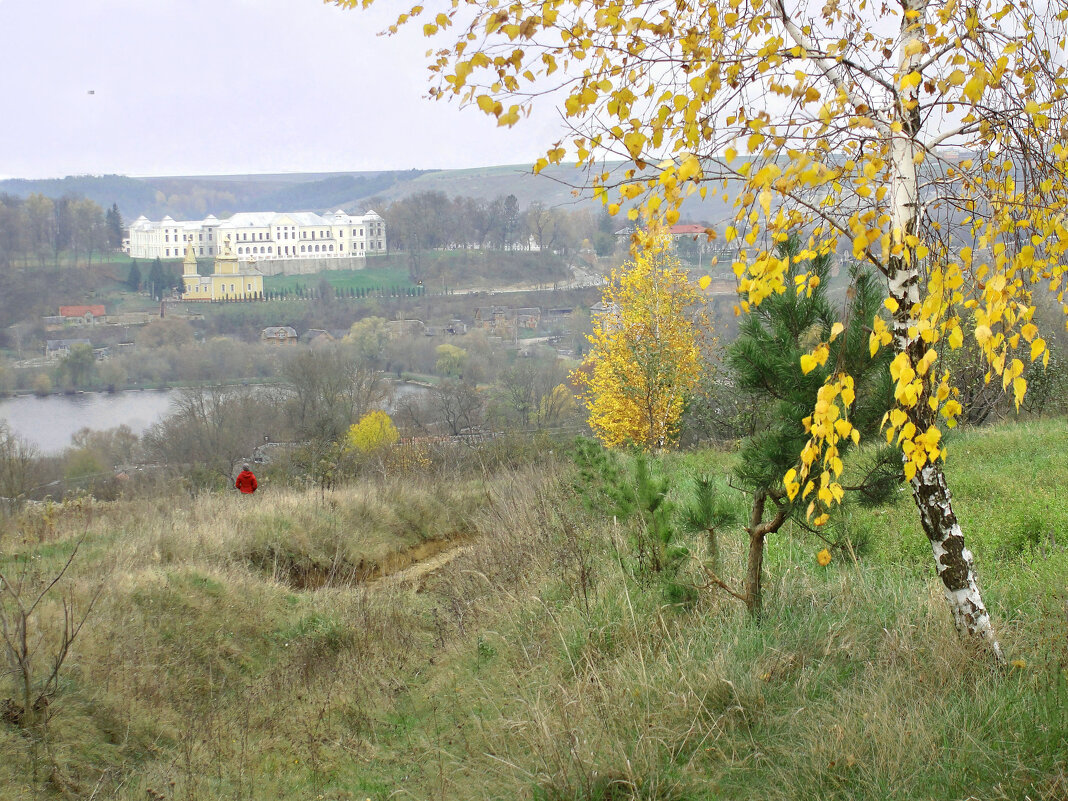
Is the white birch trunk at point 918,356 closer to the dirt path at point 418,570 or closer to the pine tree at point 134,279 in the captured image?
the dirt path at point 418,570

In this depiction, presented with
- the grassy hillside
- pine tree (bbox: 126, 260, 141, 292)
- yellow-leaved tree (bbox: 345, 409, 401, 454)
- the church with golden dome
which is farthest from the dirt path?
pine tree (bbox: 126, 260, 141, 292)

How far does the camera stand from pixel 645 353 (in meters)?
19.9

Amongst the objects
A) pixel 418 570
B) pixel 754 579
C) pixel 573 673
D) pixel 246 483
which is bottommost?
pixel 418 570

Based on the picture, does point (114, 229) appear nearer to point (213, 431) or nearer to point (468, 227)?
point (468, 227)

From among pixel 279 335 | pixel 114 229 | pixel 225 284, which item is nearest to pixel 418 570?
pixel 279 335

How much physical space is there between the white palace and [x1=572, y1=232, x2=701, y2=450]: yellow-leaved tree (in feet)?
324

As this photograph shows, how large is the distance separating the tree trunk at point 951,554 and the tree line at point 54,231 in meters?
103

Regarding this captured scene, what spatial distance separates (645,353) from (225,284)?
90.6 meters

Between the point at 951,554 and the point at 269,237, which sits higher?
the point at 269,237

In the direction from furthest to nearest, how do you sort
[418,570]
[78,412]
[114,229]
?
[114,229], [78,412], [418,570]

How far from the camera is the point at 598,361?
72.4 ft

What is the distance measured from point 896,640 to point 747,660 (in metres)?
0.67

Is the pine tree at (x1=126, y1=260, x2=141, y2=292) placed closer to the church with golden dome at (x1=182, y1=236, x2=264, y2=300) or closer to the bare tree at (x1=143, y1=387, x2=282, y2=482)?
the church with golden dome at (x1=182, y1=236, x2=264, y2=300)

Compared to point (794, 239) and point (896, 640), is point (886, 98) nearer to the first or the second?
point (794, 239)
